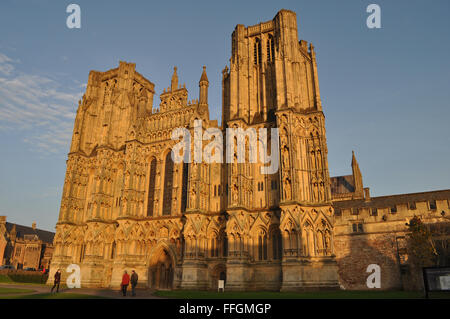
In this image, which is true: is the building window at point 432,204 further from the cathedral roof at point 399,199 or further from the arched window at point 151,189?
the arched window at point 151,189

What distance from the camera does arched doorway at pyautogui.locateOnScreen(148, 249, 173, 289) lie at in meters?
35.9

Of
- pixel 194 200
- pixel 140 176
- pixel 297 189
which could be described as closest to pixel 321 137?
pixel 297 189

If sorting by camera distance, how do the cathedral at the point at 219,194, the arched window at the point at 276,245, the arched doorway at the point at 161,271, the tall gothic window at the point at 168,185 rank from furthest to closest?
the tall gothic window at the point at 168,185 → the arched doorway at the point at 161,271 → the arched window at the point at 276,245 → the cathedral at the point at 219,194

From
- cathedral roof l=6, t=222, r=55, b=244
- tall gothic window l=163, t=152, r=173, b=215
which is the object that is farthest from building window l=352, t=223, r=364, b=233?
cathedral roof l=6, t=222, r=55, b=244

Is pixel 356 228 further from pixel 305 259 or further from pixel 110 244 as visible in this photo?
pixel 110 244

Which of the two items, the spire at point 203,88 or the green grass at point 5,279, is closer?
the green grass at point 5,279

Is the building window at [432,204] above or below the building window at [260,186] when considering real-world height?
below

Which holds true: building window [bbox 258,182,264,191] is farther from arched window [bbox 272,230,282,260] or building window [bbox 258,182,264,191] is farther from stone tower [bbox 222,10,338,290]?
arched window [bbox 272,230,282,260]

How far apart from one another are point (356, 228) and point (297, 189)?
11.0m

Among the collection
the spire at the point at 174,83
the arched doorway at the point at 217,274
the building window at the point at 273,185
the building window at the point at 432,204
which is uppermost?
the spire at the point at 174,83

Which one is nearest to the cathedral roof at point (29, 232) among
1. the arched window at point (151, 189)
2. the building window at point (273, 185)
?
the arched window at point (151, 189)

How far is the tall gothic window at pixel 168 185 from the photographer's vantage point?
128 feet

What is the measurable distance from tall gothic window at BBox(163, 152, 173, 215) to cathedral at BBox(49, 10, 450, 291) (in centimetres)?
13

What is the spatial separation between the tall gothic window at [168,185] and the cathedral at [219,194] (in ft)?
0.43
